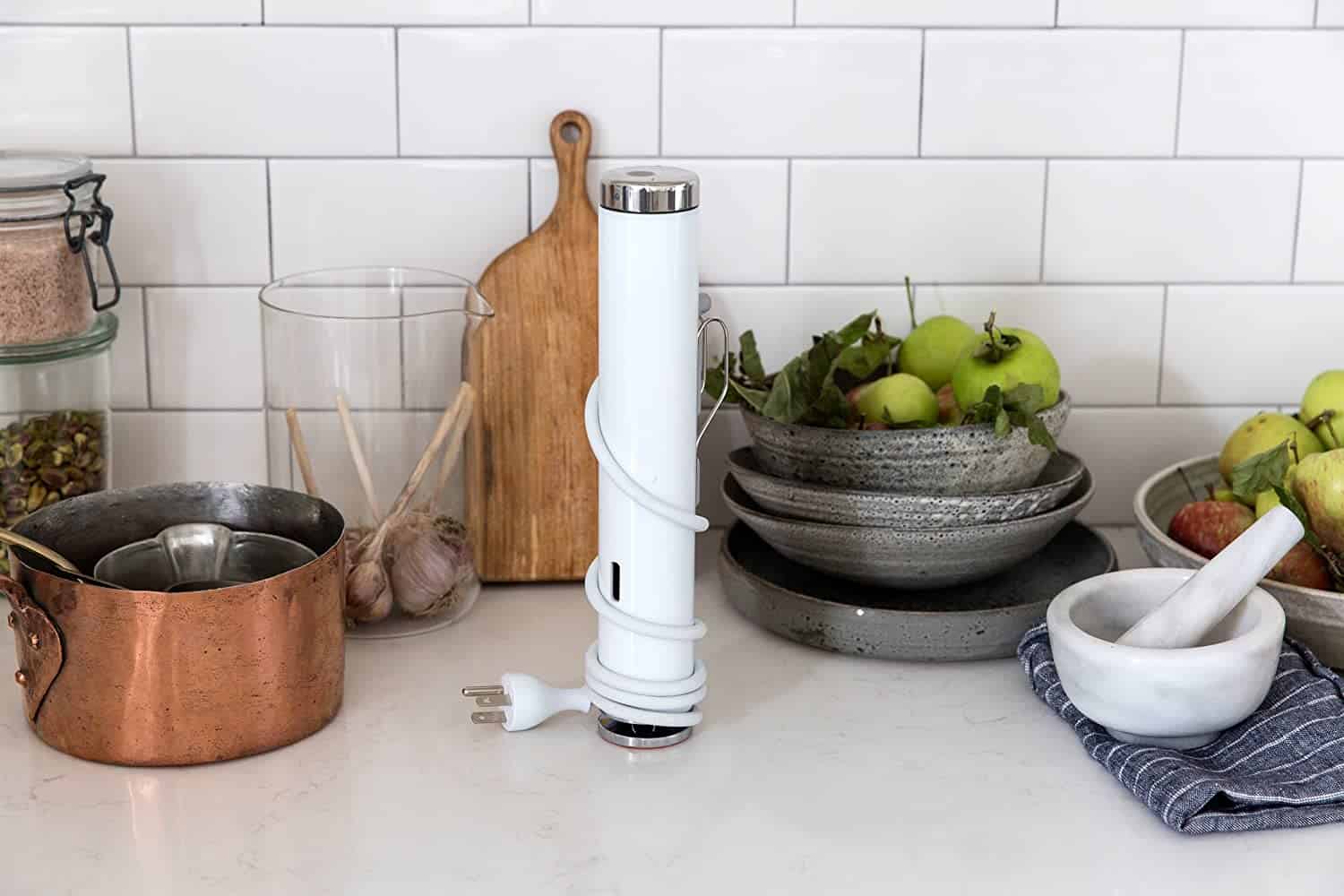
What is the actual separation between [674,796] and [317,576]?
279 millimetres

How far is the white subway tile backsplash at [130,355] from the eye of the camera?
52.2 inches

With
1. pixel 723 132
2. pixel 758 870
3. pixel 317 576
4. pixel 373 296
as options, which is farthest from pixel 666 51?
pixel 758 870

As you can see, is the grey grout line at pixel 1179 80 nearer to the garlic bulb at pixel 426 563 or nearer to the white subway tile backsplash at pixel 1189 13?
the white subway tile backsplash at pixel 1189 13

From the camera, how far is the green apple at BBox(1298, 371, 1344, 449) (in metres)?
1.19

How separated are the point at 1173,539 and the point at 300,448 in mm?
688

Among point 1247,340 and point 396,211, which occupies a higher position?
point 396,211

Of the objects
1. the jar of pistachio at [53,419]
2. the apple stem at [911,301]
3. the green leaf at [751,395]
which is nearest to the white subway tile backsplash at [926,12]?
the apple stem at [911,301]

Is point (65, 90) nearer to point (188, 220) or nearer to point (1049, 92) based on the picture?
point (188, 220)

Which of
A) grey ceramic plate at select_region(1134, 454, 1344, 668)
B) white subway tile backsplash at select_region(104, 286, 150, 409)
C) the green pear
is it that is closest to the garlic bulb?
white subway tile backsplash at select_region(104, 286, 150, 409)

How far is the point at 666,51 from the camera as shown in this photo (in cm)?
129

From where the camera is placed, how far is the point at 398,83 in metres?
1.29

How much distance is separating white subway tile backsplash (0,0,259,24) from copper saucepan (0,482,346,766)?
469 millimetres

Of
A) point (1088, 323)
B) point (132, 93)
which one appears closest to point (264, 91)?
point (132, 93)

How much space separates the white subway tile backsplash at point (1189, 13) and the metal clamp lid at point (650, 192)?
550 mm
